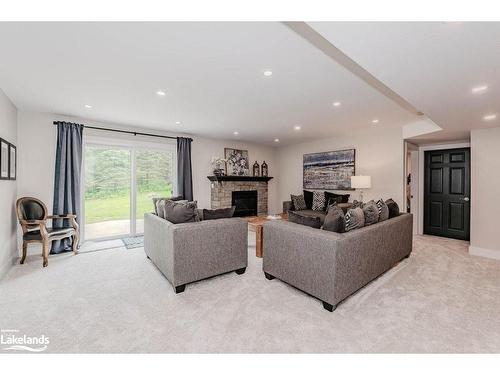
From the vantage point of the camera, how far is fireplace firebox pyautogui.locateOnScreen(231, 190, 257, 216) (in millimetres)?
6477

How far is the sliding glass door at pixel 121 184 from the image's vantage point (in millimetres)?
4487

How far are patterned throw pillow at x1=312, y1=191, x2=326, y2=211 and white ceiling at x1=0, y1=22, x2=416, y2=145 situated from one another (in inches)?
78.5

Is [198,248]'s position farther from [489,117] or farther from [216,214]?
[489,117]

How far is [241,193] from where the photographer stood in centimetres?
658

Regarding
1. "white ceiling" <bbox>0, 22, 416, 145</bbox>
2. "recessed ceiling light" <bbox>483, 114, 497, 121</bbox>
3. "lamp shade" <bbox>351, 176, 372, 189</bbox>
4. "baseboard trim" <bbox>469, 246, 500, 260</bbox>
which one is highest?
"white ceiling" <bbox>0, 22, 416, 145</bbox>

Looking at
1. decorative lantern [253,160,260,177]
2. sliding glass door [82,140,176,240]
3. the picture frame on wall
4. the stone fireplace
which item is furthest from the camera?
decorative lantern [253,160,260,177]

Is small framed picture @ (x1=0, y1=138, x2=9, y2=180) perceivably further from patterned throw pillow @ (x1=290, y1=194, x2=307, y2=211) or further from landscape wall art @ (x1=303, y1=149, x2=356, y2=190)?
landscape wall art @ (x1=303, y1=149, x2=356, y2=190)

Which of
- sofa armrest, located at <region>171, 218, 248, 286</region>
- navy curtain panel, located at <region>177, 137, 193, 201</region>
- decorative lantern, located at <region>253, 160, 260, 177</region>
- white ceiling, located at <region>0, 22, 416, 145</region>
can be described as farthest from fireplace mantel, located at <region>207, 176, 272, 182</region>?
sofa armrest, located at <region>171, 218, 248, 286</region>

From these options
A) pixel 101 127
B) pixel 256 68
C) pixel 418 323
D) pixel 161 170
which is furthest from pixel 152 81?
pixel 418 323

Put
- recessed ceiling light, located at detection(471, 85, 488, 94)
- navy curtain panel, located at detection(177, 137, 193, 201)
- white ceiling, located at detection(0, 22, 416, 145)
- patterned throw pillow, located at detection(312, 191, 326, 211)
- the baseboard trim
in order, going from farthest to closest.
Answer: patterned throw pillow, located at detection(312, 191, 326, 211), navy curtain panel, located at detection(177, 137, 193, 201), the baseboard trim, recessed ceiling light, located at detection(471, 85, 488, 94), white ceiling, located at detection(0, 22, 416, 145)

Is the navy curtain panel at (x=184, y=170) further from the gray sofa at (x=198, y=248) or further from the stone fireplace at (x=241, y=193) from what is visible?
the gray sofa at (x=198, y=248)

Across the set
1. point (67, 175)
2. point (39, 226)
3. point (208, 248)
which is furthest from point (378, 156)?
point (39, 226)

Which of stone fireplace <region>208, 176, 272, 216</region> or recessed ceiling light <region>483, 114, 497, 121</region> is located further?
stone fireplace <region>208, 176, 272, 216</region>

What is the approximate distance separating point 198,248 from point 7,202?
294cm
